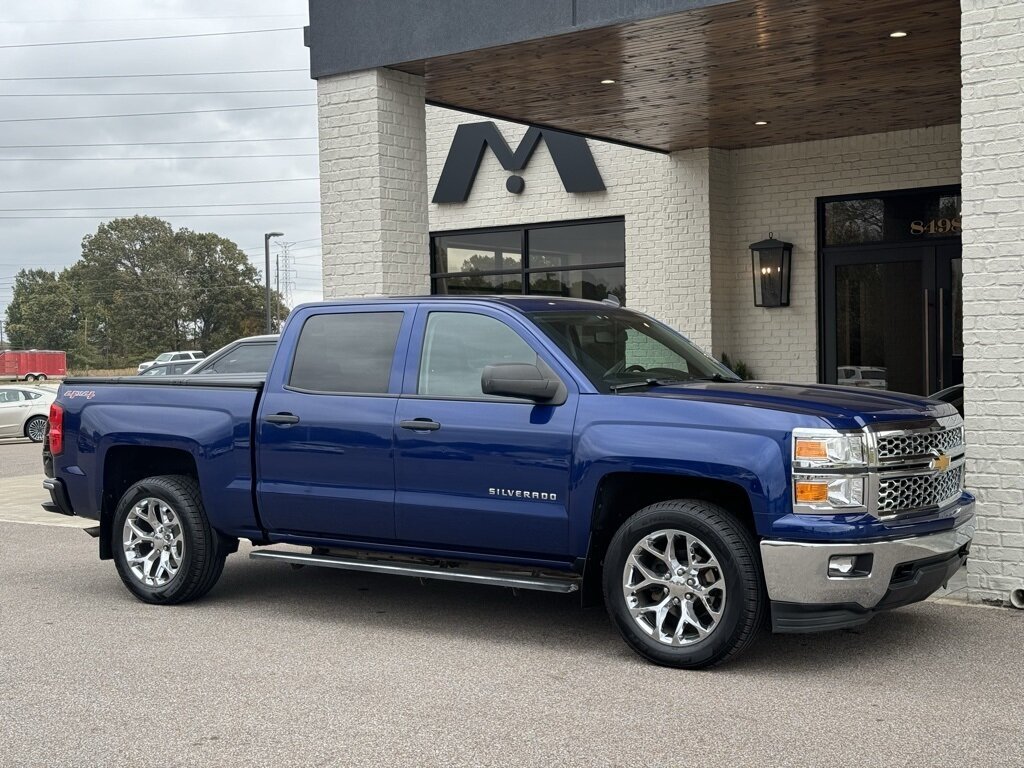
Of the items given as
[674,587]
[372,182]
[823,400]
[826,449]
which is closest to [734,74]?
[372,182]

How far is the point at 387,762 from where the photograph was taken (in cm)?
492

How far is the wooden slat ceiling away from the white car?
1712 cm

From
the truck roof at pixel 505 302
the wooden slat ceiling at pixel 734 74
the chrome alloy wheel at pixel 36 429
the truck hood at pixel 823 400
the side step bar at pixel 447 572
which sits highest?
the wooden slat ceiling at pixel 734 74

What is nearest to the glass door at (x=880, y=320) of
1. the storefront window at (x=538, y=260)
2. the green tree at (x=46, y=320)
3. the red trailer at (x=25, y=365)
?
the storefront window at (x=538, y=260)

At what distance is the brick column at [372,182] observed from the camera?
10945 mm

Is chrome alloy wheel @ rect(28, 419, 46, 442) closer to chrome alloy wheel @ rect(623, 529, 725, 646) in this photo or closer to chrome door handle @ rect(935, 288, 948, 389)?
chrome door handle @ rect(935, 288, 948, 389)

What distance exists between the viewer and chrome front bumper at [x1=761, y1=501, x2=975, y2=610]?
19.8 feet

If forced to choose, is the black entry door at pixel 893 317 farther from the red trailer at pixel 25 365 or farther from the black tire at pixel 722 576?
the red trailer at pixel 25 365

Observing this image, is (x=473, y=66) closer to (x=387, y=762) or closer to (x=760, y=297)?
(x=760, y=297)

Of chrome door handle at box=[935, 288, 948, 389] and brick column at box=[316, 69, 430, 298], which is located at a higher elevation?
brick column at box=[316, 69, 430, 298]

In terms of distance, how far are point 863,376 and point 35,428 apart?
18739 mm

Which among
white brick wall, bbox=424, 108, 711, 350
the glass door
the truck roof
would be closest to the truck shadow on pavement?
the truck roof

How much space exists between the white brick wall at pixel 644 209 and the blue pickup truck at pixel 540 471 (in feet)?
25.6

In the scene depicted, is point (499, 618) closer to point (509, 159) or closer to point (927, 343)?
point (927, 343)
